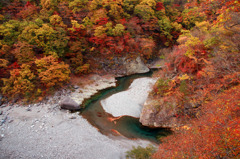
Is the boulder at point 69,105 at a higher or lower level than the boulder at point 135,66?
lower

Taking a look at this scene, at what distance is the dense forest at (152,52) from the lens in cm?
519

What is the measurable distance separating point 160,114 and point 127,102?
432 cm

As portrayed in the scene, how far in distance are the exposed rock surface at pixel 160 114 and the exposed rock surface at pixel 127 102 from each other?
153 centimetres

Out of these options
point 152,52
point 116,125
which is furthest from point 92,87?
point 152,52

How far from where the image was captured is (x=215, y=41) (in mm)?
10109

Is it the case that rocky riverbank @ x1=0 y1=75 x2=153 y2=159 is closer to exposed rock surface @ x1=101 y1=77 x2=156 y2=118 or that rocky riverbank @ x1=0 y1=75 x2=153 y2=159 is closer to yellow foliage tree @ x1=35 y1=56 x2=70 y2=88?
yellow foliage tree @ x1=35 y1=56 x2=70 y2=88

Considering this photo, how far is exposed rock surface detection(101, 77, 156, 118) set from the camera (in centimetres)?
1369

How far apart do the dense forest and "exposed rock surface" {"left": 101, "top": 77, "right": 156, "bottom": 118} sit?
2439 mm

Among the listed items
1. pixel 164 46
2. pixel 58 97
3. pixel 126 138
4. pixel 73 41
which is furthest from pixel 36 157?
pixel 164 46

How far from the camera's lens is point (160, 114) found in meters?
11.6

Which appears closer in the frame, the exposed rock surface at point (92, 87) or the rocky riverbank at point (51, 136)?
the rocky riverbank at point (51, 136)

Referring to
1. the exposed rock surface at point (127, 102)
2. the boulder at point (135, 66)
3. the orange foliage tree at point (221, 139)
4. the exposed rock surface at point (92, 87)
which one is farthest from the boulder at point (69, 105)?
the boulder at point (135, 66)

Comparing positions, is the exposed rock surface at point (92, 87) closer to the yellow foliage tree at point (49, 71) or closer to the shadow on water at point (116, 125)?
the shadow on water at point (116, 125)

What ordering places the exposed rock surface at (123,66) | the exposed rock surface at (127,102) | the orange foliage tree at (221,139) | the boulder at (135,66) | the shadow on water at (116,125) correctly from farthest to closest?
the boulder at (135,66)
the exposed rock surface at (123,66)
the exposed rock surface at (127,102)
the shadow on water at (116,125)
the orange foliage tree at (221,139)
